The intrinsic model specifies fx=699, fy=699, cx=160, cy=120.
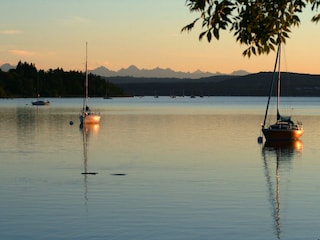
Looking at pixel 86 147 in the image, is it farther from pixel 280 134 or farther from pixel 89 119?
pixel 89 119

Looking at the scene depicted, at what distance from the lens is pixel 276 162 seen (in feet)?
190

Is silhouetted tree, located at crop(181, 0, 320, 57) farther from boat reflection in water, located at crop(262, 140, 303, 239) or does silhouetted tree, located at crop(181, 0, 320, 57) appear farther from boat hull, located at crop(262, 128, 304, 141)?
boat hull, located at crop(262, 128, 304, 141)

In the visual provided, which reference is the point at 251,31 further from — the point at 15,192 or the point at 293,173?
the point at 293,173

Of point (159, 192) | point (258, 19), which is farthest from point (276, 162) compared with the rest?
point (258, 19)

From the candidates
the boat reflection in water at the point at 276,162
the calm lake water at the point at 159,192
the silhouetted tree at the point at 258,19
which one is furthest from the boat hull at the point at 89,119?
the silhouetted tree at the point at 258,19

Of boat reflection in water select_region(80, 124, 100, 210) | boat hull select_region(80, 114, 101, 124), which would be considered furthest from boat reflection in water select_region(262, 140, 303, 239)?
boat hull select_region(80, 114, 101, 124)

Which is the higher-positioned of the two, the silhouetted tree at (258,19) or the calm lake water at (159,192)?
the silhouetted tree at (258,19)

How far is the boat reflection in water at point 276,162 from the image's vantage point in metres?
32.8

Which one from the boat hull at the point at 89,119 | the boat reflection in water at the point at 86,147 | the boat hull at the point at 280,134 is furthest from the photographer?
the boat hull at the point at 89,119

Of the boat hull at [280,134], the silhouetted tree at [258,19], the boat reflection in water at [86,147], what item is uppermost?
the silhouetted tree at [258,19]

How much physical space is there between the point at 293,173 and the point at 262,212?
1776 cm

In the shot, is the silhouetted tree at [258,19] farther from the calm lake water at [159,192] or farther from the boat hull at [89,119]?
the boat hull at [89,119]

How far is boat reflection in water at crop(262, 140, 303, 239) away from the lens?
107 feet

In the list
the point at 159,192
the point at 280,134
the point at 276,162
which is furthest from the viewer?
the point at 280,134
